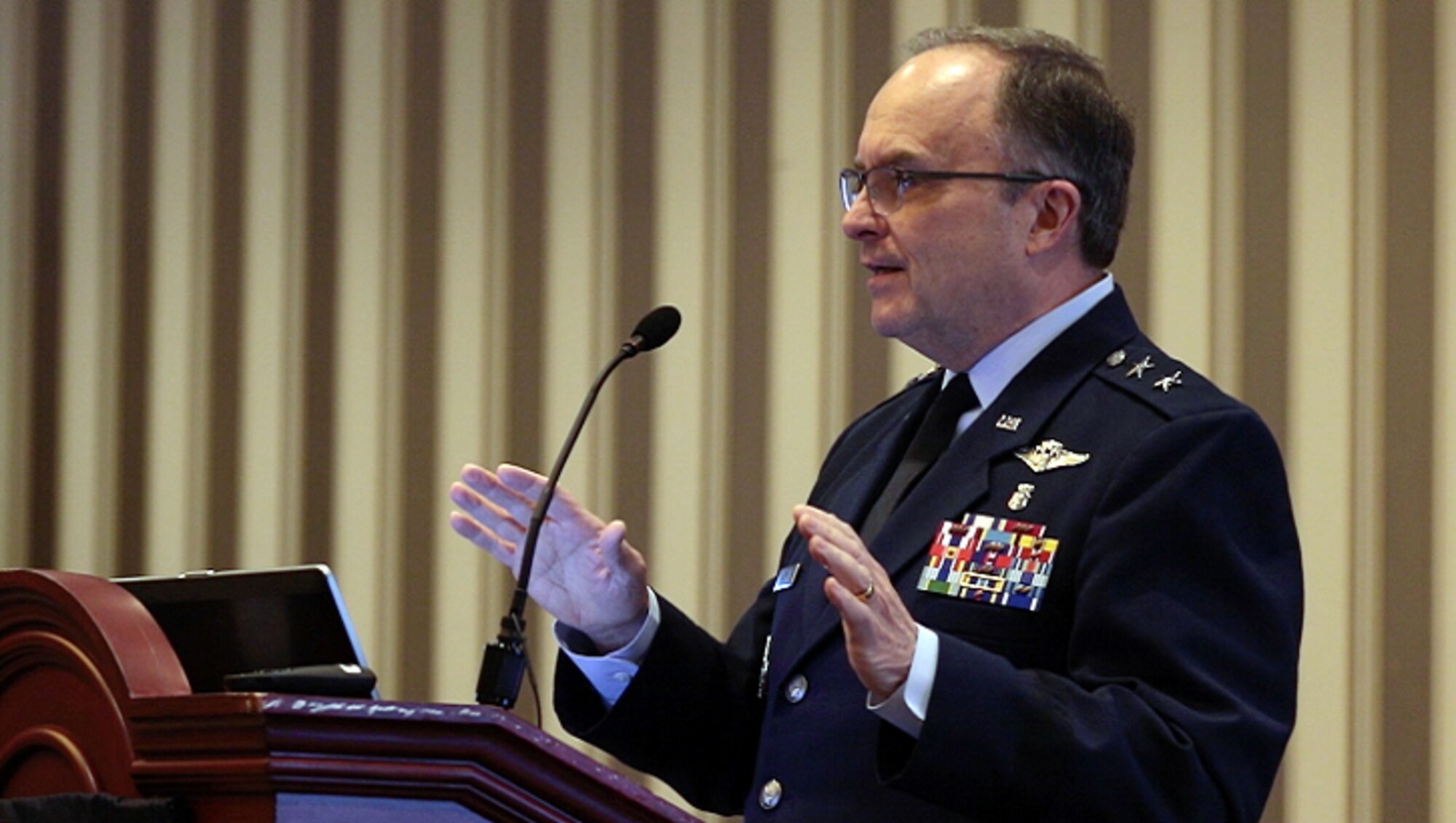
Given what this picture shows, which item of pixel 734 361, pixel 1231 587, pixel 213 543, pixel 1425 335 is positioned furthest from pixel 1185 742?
pixel 213 543

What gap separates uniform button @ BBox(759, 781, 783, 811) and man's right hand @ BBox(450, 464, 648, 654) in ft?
0.84

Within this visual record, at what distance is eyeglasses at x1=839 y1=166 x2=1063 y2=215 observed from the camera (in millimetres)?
1991

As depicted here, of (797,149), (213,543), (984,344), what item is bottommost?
(213,543)

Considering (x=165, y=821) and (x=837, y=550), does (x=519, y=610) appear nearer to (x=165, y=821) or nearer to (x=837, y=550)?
(x=837, y=550)

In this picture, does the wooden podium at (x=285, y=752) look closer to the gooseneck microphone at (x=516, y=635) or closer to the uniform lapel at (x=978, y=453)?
the gooseneck microphone at (x=516, y=635)

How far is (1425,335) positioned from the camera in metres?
2.89

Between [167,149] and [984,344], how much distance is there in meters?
2.52

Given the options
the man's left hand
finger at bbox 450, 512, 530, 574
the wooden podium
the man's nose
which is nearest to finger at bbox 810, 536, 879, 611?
the man's left hand

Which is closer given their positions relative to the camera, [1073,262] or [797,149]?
[1073,262]

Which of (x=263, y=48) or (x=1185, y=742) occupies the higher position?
(x=263, y=48)

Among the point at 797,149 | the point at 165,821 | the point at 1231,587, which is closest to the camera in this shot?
the point at 165,821

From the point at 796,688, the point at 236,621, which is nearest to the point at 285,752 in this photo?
the point at 236,621

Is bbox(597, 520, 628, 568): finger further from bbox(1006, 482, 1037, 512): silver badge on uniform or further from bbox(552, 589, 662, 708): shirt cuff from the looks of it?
bbox(1006, 482, 1037, 512): silver badge on uniform

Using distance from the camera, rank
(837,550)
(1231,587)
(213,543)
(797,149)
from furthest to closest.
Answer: (213,543)
(797,149)
(1231,587)
(837,550)
